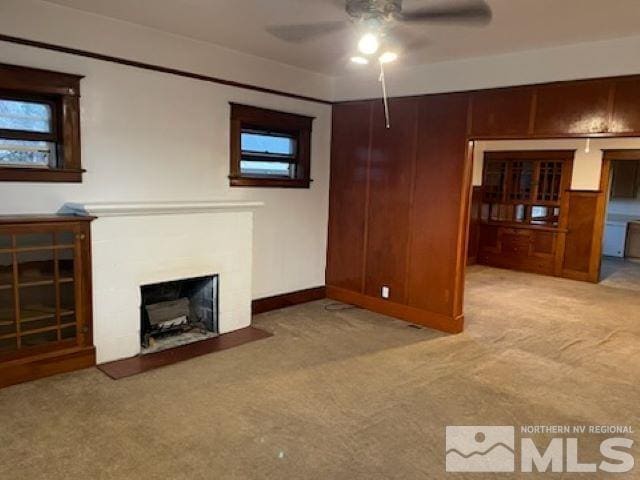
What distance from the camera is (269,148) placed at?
5.16 meters

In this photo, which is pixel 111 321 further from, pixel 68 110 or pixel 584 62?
pixel 584 62

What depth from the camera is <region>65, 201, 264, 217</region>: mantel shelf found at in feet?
11.4

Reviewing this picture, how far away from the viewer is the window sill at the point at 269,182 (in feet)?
15.6

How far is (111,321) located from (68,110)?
5.46 ft

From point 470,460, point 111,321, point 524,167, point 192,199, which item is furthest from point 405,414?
point 524,167

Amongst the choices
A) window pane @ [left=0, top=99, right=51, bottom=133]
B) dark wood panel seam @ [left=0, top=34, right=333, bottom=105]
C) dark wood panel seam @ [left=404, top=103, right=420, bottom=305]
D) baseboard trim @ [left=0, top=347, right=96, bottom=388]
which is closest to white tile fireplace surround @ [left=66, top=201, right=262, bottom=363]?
baseboard trim @ [left=0, top=347, right=96, bottom=388]

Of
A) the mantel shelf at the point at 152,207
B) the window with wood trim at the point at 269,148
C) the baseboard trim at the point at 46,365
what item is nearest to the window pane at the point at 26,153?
the mantel shelf at the point at 152,207

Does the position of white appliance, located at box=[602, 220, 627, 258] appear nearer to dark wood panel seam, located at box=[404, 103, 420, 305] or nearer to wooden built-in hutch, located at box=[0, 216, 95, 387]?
dark wood panel seam, located at box=[404, 103, 420, 305]

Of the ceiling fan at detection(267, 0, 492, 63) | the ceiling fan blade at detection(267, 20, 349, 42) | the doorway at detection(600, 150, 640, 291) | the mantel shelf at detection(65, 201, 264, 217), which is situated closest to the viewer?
the ceiling fan at detection(267, 0, 492, 63)

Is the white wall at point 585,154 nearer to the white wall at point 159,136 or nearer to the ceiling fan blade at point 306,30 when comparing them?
the white wall at point 159,136

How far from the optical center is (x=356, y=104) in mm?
5430

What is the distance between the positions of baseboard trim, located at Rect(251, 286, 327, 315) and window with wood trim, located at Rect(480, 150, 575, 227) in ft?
14.3

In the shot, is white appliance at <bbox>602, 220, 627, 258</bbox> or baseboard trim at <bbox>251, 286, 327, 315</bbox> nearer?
baseboard trim at <bbox>251, 286, 327, 315</bbox>

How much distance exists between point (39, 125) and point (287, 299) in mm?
3044
